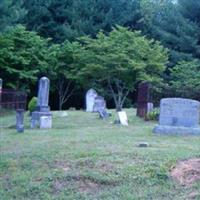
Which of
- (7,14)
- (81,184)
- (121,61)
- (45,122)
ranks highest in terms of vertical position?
(7,14)

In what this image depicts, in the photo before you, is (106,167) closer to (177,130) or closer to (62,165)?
(62,165)

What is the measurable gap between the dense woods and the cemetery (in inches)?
2.8

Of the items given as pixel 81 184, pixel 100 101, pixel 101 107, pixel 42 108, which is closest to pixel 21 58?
pixel 100 101

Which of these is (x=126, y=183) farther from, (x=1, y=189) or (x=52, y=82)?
(x=52, y=82)

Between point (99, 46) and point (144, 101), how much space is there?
9.88 metres

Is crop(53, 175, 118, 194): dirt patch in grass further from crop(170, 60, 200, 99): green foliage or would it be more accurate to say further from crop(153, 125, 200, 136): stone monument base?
crop(170, 60, 200, 99): green foliage

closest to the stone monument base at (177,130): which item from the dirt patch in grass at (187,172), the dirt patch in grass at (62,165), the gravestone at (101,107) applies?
the dirt patch in grass at (187,172)

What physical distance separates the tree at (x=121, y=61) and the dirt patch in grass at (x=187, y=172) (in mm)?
18487

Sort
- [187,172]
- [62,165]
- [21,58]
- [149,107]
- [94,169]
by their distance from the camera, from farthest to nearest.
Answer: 1. [21,58]
2. [149,107]
3. [62,165]
4. [94,169]
5. [187,172]

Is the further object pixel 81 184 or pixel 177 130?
pixel 177 130

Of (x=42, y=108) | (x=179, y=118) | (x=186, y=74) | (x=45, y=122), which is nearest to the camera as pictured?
(x=179, y=118)

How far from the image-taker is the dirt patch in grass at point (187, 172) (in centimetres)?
713

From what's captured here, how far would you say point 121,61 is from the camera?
26.7 metres

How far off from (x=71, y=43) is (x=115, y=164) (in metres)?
25.7
